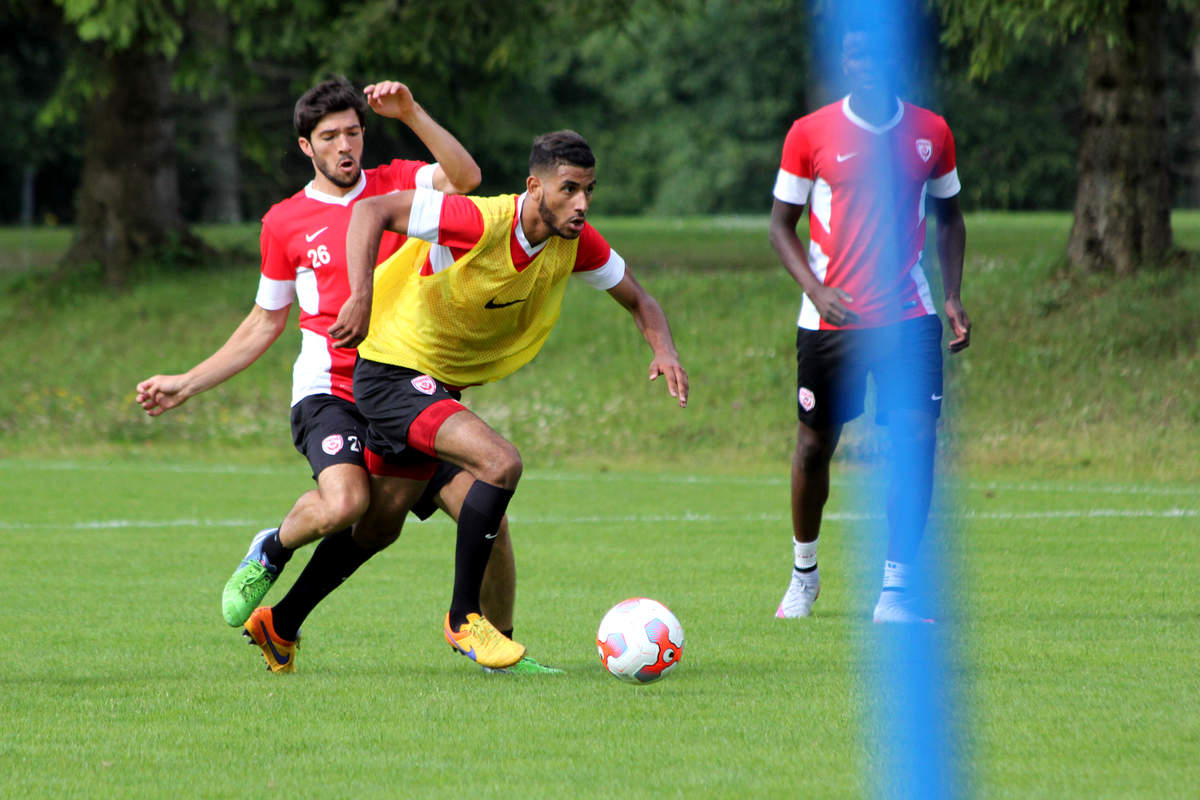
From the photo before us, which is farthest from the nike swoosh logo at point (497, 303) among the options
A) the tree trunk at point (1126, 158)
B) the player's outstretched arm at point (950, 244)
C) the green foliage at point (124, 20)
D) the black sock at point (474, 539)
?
the green foliage at point (124, 20)

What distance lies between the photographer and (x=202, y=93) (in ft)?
69.4

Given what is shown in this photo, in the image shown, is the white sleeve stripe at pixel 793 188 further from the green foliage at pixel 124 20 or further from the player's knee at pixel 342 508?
the green foliage at pixel 124 20

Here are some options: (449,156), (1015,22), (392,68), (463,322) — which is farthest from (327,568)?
(392,68)

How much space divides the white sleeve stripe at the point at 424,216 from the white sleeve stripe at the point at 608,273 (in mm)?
667

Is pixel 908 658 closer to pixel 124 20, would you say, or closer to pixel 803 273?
pixel 803 273

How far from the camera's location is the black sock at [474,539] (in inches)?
244

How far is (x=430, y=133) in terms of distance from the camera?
6.77 m

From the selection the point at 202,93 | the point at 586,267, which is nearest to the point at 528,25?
the point at 202,93

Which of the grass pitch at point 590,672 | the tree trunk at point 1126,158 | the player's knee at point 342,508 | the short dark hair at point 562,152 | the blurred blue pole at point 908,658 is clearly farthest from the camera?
the tree trunk at point 1126,158

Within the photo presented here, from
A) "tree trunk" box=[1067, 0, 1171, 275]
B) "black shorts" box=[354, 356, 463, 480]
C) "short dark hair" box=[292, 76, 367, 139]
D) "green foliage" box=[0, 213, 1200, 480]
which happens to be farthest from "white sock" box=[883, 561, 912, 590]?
"tree trunk" box=[1067, 0, 1171, 275]

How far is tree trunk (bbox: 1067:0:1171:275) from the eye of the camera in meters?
16.9

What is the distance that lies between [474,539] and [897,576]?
1.93 metres

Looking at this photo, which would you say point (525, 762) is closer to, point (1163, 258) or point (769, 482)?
point (769, 482)

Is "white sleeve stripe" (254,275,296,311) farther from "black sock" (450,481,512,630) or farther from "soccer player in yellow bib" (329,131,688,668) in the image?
"black sock" (450,481,512,630)
